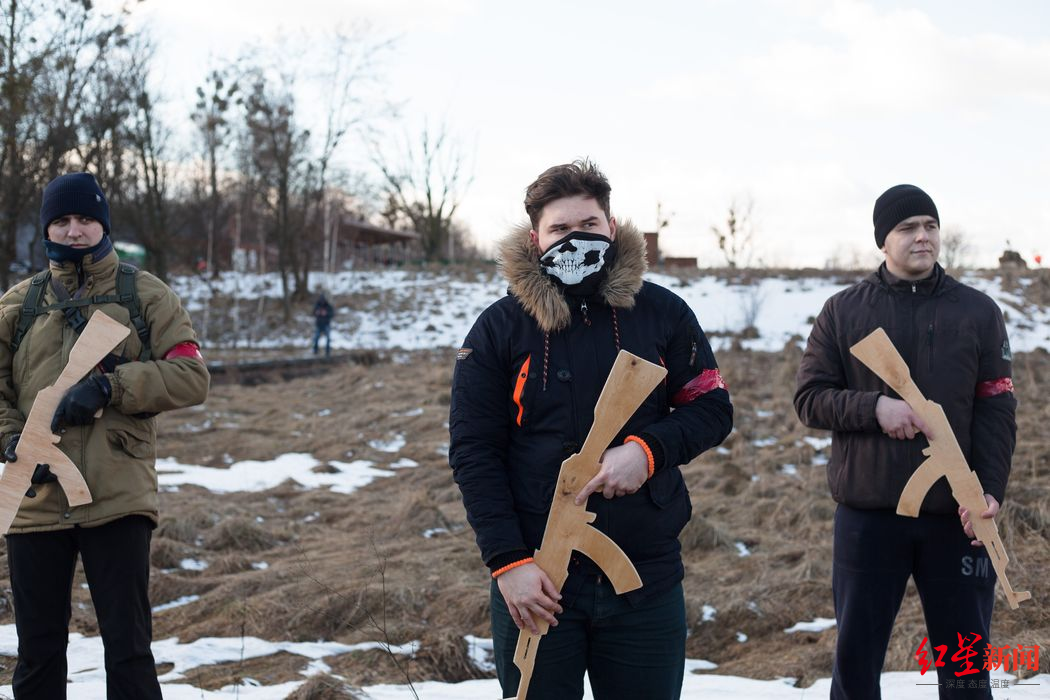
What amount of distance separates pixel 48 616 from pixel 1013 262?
78.7 ft

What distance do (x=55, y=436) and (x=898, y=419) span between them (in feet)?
8.64

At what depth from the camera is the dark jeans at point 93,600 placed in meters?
2.87

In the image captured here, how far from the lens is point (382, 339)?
24.4 m

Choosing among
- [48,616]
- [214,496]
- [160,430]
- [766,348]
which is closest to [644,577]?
[48,616]

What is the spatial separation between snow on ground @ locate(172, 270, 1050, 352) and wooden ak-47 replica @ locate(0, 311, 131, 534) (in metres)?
13.5

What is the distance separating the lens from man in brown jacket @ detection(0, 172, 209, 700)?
2867mm

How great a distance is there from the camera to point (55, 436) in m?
2.81

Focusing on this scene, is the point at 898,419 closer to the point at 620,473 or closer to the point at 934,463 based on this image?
the point at 934,463

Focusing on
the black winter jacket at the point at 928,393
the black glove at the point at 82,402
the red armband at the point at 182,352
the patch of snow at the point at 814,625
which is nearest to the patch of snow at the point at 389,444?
the patch of snow at the point at 814,625

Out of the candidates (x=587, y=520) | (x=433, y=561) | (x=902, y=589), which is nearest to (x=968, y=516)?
(x=902, y=589)

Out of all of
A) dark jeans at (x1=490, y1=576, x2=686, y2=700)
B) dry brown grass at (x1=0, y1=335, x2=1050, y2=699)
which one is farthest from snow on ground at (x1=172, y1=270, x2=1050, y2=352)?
dark jeans at (x1=490, y1=576, x2=686, y2=700)

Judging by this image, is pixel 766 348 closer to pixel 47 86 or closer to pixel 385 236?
pixel 47 86

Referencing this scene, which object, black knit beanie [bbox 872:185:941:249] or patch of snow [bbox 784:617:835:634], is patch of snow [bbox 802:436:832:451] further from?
black knit beanie [bbox 872:185:941:249]

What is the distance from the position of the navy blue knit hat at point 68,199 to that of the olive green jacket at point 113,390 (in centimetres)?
16
